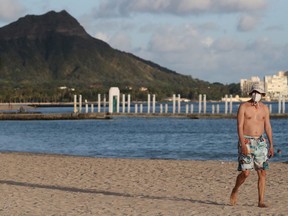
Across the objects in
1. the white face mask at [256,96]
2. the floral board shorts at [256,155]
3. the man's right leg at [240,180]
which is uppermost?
the white face mask at [256,96]

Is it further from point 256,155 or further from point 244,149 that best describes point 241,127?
point 256,155

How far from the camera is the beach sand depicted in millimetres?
12695

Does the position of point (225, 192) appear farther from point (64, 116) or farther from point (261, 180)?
point (64, 116)

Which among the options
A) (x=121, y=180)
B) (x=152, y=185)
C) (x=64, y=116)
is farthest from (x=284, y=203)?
(x=64, y=116)

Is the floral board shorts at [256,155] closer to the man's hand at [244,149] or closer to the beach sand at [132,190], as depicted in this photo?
the man's hand at [244,149]

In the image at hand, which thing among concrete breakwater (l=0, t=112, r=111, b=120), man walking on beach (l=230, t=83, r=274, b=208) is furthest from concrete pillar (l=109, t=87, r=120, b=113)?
man walking on beach (l=230, t=83, r=274, b=208)

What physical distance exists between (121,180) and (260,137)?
6.90m

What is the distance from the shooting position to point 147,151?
38156 mm

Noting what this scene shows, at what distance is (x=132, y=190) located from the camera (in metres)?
16.0

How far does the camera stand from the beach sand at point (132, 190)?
41.7ft

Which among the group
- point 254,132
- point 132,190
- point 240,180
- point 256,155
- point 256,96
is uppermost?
point 256,96

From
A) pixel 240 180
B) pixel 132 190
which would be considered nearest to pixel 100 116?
pixel 132 190

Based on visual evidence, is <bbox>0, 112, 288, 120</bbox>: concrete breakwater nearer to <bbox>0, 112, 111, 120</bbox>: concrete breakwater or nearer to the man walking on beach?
<bbox>0, 112, 111, 120</bbox>: concrete breakwater

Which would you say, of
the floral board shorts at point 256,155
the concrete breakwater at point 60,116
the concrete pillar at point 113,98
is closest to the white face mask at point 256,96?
the floral board shorts at point 256,155
